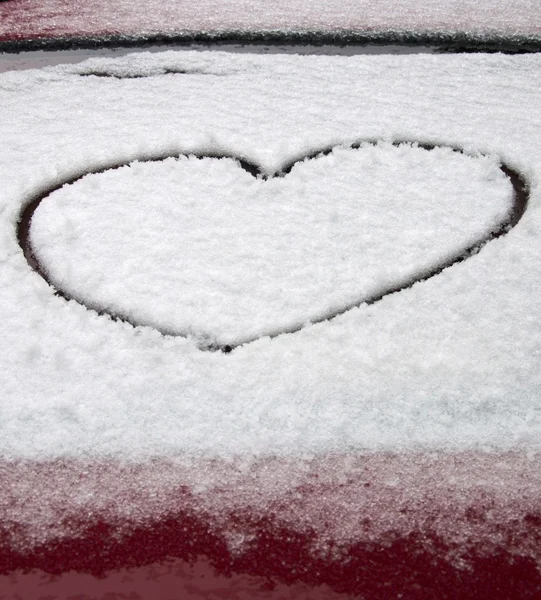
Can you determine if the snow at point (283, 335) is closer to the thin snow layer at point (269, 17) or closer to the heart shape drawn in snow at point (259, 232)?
the heart shape drawn in snow at point (259, 232)

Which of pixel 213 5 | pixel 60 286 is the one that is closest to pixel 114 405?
pixel 60 286

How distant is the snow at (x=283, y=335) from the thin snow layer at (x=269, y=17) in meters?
0.43

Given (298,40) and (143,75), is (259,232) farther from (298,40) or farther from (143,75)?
(298,40)

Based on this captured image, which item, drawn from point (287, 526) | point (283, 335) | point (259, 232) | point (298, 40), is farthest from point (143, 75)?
point (287, 526)

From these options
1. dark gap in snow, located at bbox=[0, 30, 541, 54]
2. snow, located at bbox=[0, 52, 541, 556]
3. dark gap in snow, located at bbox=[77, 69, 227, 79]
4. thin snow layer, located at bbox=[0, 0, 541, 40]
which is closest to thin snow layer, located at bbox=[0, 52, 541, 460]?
snow, located at bbox=[0, 52, 541, 556]

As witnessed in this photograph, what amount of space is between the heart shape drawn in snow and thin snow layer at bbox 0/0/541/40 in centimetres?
69

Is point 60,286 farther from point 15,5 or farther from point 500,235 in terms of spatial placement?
point 15,5

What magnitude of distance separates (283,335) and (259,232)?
0.76 ft

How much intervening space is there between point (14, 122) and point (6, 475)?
846 millimetres

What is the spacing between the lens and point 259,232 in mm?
1061

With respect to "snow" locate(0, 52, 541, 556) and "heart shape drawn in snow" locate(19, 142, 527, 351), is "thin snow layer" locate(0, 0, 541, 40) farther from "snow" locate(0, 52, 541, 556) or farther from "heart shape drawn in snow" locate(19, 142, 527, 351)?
"heart shape drawn in snow" locate(19, 142, 527, 351)

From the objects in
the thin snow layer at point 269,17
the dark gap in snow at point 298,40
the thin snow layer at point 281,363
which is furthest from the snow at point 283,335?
the thin snow layer at point 269,17

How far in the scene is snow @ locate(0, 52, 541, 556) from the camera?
725mm

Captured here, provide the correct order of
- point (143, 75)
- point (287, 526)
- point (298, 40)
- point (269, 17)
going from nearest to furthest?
point (287, 526)
point (143, 75)
point (298, 40)
point (269, 17)
